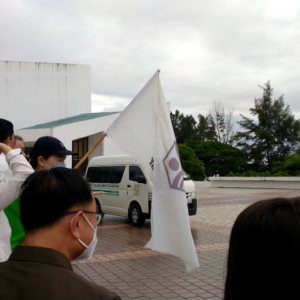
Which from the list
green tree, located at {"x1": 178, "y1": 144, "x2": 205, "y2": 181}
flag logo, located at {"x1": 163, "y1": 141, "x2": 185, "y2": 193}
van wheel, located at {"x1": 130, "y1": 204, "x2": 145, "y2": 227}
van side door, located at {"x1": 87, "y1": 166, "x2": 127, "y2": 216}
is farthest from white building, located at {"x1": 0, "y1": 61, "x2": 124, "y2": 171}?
flag logo, located at {"x1": 163, "y1": 141, "x2": 185, "y2": 193}

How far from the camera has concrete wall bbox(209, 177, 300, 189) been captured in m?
31.0

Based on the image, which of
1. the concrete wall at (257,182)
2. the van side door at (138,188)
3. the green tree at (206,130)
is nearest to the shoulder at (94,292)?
the van side door at (138,188)

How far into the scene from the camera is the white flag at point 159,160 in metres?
4.42

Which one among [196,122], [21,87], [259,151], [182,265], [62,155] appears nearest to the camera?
[62,155]

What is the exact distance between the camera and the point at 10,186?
261 cm

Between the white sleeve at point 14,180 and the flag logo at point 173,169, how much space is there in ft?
6.63

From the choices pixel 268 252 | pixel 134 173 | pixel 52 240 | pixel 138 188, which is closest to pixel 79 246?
pixel 52 240

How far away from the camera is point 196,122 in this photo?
235 ft

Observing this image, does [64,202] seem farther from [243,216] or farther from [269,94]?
[269,94]

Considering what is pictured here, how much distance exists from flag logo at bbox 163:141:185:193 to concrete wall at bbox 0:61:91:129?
2817cm

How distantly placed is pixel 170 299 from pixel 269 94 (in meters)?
57.3

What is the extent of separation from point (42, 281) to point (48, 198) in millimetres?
359

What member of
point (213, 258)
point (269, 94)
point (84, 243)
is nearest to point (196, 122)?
point (269, 94)

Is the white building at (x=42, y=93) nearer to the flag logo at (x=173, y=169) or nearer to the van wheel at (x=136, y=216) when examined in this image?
the van wheel at (x=136, y=216)
